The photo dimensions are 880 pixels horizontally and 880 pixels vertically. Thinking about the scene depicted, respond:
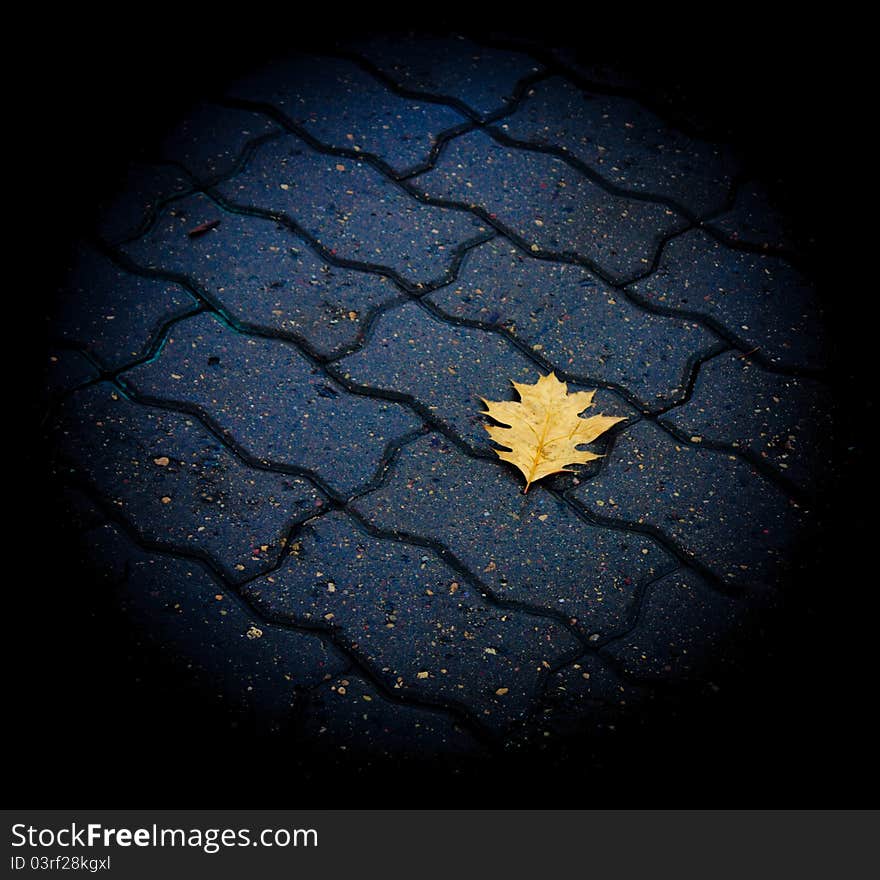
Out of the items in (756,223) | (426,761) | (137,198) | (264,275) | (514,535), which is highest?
(137,198)

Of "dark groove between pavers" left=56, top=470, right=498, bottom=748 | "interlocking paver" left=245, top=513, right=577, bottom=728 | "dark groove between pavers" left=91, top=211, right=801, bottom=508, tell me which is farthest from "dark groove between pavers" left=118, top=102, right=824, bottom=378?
"dark groove between pavers" left=56, top=470, right=498, bottom=748

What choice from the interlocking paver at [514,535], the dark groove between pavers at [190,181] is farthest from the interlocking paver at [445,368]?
the dark groove between pavers at [190,181]

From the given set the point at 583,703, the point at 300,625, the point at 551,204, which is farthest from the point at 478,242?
the point at 583,703

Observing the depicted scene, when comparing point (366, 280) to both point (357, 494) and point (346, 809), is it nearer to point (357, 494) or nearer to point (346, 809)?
point (357, 494)

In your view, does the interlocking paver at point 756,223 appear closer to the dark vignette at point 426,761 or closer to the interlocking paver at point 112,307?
the dark vignette at point 426,761

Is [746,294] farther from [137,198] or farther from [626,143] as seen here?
[137,198]

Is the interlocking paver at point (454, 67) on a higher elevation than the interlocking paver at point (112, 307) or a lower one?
higher

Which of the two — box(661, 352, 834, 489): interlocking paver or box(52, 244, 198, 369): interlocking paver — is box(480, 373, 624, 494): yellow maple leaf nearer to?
box(661, 352, 834, 489): interlocking paver
